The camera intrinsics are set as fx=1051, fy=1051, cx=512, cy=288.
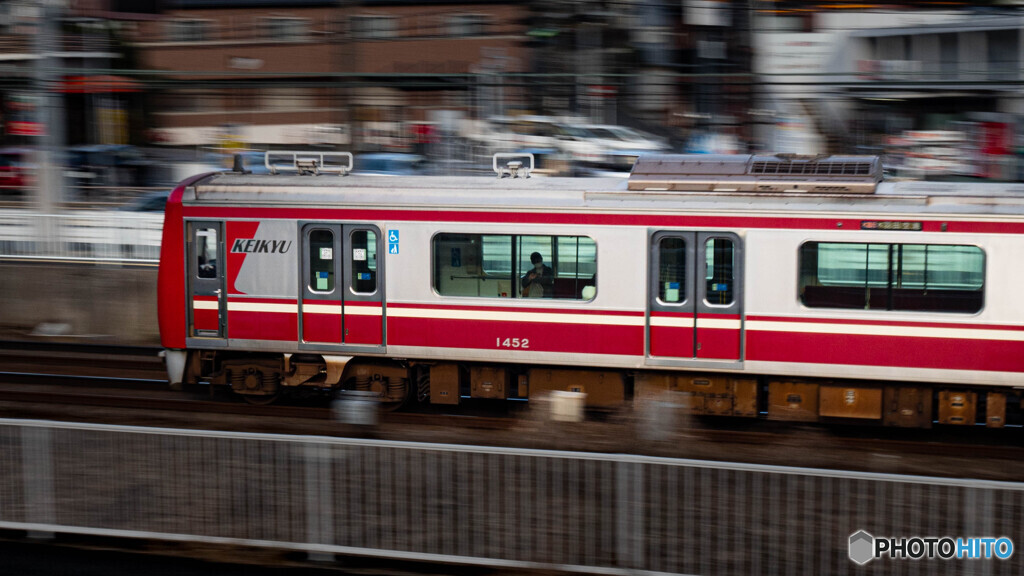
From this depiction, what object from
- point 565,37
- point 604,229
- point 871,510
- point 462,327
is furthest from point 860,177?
point 565,37

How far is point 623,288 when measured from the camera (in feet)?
36.3

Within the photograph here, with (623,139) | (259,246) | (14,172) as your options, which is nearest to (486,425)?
(259,246)

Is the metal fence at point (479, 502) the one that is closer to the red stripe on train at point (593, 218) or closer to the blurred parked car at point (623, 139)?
the red stripe on train at point (593, 218)

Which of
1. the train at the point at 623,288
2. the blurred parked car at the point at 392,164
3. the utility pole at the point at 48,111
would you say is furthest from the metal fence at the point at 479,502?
the blurred parked car at the point at 392,164

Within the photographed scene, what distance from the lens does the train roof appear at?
10367 mm

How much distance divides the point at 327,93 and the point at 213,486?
28.3 metres

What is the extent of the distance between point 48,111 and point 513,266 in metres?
9.81

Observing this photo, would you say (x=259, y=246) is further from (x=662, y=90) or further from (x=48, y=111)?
(x=662, y=90)

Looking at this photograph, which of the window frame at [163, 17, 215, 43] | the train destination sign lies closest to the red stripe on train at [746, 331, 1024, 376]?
the train destination sign

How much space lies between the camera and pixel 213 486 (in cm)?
695

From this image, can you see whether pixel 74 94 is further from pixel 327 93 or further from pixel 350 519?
pixel 350 519

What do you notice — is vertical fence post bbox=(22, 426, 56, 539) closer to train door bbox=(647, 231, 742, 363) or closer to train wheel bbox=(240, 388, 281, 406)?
train wheel bbox=(240, 388, 281, 406)

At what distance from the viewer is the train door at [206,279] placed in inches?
474

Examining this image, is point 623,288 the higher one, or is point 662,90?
point 662,90
